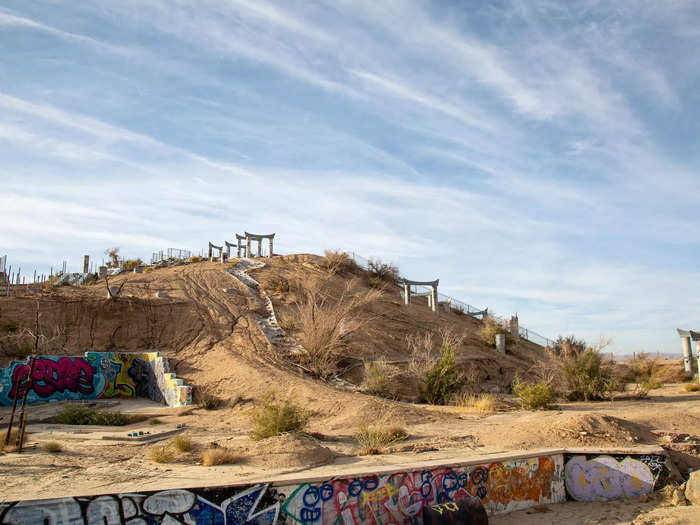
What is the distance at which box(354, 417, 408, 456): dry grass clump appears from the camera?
1221cm

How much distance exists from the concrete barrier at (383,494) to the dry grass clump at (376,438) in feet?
8.42

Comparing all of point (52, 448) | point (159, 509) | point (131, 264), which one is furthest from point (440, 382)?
point (131, 264)

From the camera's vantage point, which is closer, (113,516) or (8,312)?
(113,516)

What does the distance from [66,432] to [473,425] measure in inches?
451

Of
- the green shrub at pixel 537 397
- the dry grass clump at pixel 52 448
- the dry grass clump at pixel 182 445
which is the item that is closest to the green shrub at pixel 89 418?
the dry grass clump at pixel 52 448

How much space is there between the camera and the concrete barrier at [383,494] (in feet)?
22.8

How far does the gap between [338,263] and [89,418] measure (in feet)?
86.9

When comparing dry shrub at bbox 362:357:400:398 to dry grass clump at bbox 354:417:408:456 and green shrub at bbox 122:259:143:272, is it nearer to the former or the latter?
dry grass clump at bbox 354:417:408:456

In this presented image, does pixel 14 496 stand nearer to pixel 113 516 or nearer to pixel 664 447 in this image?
pixel 113 516

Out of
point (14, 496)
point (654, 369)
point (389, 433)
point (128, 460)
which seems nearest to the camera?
point (14, 496)

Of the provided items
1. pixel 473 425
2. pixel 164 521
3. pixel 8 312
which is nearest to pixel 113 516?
pixel 164 521

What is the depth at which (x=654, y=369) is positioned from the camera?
Result: 3203 centimetres

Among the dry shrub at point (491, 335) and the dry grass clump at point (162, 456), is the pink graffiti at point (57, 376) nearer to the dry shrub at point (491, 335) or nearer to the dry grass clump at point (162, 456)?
the dry grass clump at point (162, 456)

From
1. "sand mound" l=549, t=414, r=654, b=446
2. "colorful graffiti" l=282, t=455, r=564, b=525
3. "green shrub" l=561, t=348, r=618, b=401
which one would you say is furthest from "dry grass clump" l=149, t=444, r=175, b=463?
"green shrub" l=561, t=348, r=618, b=401
